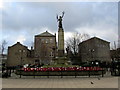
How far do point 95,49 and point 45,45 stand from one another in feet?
66.0

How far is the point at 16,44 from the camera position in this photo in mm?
65312

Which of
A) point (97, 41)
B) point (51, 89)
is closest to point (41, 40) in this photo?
point (97, 41)

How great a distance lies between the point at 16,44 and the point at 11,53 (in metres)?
4.08

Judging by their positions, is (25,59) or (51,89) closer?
(51,89)

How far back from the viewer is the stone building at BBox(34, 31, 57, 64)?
64.4 m

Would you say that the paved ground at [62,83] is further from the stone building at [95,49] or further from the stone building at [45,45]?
the stone building at [45,45]

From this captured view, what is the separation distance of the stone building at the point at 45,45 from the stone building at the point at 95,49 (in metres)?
11.6

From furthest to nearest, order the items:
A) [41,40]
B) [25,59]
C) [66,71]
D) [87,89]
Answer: [41,40] → [25,59] → [66,71] → [87,89]

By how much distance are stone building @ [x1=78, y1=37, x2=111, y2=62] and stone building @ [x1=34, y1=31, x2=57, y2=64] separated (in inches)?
455

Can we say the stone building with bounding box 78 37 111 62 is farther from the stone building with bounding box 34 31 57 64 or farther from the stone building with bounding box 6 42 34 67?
the stone building with bounding box 6 42 34 67

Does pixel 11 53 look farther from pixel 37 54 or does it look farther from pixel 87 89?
pixel 87 89

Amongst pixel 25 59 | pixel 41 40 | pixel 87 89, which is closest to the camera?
pixel 87 89

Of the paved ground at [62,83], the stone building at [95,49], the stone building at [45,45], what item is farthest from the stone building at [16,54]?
the paved ground at [62,83]

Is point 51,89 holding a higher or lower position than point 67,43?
lower
